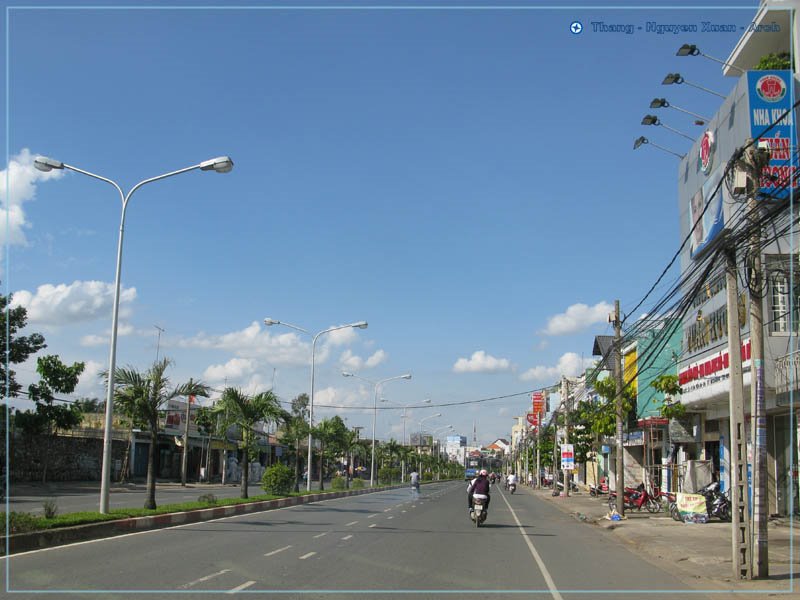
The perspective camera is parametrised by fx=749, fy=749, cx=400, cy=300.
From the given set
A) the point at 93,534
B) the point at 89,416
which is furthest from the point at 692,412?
the point at 89,416

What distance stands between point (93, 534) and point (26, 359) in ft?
97.9

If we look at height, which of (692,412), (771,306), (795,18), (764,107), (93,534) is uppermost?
(795,18)

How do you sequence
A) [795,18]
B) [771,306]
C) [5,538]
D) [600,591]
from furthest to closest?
[795,18]
[771,306]
[5,538]
[600,591]

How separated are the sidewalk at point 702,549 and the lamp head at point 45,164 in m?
16.5

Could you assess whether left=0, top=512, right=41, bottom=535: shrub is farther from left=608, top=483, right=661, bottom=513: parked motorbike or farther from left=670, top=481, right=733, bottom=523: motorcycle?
left=608, top=483, right=661, bottom=513: parked motorbike

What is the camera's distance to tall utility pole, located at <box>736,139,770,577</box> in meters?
12.1

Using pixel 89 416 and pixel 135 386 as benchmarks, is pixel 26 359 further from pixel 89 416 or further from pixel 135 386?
pixel 135 386

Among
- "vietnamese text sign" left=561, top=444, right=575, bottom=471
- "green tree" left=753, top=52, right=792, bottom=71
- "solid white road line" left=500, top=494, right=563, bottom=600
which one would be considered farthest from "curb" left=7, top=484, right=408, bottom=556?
"green tree" left=753, top=52, right=792, bottom=71

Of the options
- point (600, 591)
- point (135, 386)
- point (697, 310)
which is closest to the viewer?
point (600, 591)

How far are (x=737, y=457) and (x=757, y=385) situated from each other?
1.27 metres

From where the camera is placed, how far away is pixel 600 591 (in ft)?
36.2

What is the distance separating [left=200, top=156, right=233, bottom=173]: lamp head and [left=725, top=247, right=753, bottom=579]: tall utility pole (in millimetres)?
11566

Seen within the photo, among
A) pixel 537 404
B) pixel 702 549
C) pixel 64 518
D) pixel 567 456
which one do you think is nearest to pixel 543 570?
pixel 702 549

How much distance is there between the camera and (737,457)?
41.1 feet
